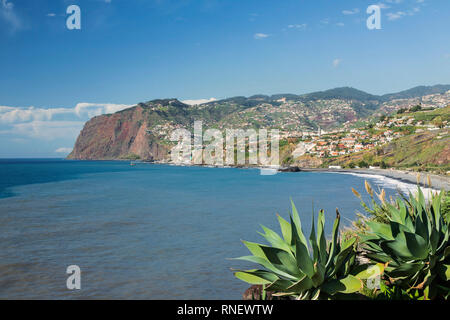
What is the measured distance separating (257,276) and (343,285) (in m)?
0.98

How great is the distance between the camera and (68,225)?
683 inches

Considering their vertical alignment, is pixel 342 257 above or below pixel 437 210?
below

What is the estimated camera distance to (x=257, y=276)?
4.36 metres

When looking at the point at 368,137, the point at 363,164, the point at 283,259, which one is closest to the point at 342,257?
the point at 283,259

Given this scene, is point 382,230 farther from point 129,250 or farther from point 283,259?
point 129,250

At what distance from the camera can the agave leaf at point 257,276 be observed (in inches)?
169

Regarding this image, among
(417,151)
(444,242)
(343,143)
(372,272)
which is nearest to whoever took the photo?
(372,272)

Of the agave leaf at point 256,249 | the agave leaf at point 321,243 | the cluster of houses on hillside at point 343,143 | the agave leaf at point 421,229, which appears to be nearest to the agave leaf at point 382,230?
the agave leaf at point 421,229

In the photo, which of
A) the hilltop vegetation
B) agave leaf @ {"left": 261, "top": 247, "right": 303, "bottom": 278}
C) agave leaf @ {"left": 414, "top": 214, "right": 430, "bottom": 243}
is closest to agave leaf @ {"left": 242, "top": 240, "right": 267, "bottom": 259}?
agave leaf @ {"left": 261, "top": 247, "right": 303, "bottom": 278}

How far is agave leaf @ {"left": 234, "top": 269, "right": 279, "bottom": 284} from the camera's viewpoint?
429cm
